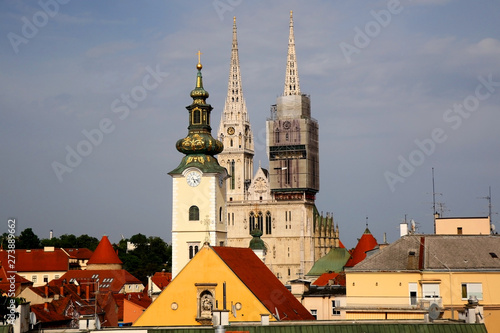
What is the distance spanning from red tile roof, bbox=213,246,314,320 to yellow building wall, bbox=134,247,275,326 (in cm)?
31

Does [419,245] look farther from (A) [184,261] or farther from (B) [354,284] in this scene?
(A) [184,261]

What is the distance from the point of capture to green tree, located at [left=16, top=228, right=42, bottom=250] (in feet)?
429

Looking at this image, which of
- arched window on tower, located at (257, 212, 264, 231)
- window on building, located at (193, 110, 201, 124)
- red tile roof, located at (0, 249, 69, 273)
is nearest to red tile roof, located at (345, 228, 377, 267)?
window on building, located at (193, 110, 201, 124)

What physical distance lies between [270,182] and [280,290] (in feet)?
267

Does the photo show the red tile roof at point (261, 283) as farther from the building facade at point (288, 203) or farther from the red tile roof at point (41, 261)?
the building facade at point (288, 203)

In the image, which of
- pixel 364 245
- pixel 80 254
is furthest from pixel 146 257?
pixel 364 245

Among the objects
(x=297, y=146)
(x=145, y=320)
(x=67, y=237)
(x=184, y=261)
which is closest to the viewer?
(x=145, y=320)

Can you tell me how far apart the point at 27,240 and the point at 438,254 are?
10671 centimetres

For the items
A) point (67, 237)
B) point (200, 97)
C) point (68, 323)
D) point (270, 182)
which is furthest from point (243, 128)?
point (68, 323)

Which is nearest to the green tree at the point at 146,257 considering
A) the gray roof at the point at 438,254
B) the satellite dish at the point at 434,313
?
the gray roof at the point at 438,254

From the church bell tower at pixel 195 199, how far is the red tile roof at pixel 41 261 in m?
59.0

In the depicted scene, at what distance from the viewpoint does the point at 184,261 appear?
163 ft

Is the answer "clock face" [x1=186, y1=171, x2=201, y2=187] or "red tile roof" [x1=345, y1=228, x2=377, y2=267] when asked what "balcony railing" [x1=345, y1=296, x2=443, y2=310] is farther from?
"red tile roof" [x1=345, y1=228, x2=377, y2=267]

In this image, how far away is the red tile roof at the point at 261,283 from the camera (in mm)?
33844
